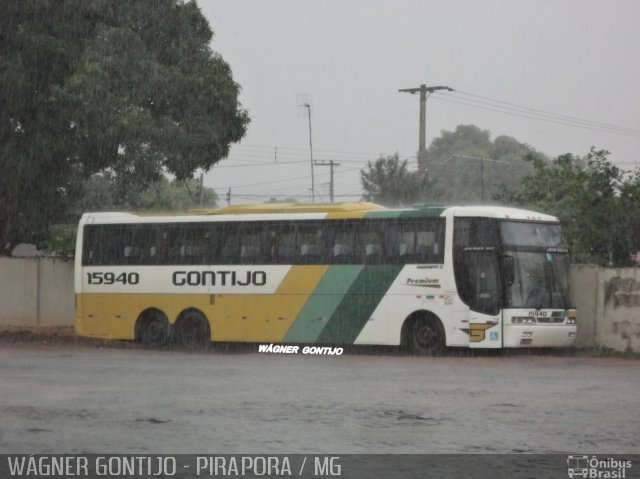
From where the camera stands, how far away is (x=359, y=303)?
2722cm

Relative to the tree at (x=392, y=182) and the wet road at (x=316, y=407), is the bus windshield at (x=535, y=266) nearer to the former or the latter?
the wet road at (x=316, y=407)

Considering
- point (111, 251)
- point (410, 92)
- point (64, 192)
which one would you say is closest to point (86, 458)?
point (111, 251)

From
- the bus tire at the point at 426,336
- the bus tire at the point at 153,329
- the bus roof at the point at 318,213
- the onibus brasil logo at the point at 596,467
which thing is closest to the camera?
the onibus brasil logo at the point at 596,467

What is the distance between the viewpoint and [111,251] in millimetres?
30594

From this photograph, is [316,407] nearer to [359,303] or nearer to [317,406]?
[317,406]

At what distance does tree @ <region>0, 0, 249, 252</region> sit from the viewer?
30031 millimetres

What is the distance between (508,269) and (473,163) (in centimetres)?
10180

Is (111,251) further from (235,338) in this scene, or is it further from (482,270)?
(482,270)

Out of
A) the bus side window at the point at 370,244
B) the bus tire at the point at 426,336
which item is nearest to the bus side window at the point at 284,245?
the bus side window at the point at 370,244

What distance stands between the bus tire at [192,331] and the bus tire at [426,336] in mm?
5050

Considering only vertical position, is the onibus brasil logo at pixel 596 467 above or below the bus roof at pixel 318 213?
below

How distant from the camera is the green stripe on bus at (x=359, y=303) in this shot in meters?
27.0

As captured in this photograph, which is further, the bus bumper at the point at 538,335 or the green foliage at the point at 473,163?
the green foliage at the point at 473,163

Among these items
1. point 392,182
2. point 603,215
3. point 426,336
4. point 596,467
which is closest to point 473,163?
point 392,182
